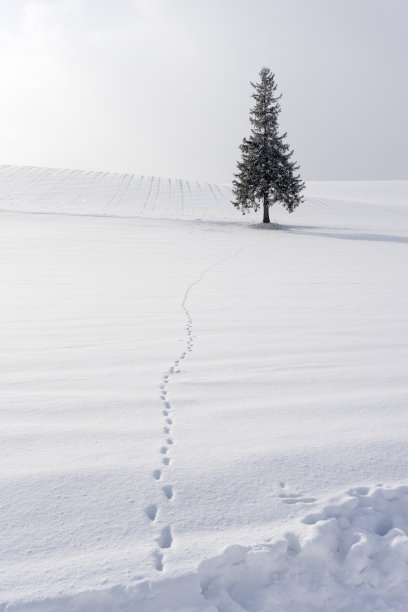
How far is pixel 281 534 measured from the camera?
1981mm

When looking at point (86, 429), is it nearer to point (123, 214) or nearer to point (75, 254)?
point (75, 254)

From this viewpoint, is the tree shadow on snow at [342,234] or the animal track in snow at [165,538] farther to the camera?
the tree shadow on snow at [342,234]

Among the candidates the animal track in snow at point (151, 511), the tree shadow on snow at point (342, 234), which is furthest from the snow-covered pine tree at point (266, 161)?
the animal track in snow at point (151, 511)

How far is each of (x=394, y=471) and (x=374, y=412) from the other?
625 millimetres

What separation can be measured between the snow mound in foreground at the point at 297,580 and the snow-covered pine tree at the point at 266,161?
2210 cm

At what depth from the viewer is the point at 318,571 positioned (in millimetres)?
1900

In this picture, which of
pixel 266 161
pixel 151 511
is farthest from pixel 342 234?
pixel 151 511

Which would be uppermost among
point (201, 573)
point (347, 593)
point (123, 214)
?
point (123, 214)

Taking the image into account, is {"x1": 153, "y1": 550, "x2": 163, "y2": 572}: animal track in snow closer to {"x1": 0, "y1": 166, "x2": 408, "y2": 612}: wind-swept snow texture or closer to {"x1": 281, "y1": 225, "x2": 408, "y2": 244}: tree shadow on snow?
{"x1": 0, "y1": 166, "x2": 408, "y2": 612}: wind-swept snow texture

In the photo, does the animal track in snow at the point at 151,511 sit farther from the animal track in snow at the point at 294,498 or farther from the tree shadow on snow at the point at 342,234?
the tree shadow on snow at the point at 342,234

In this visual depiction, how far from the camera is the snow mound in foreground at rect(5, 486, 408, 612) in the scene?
170cm

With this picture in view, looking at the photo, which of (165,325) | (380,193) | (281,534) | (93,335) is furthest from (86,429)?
(380,193)

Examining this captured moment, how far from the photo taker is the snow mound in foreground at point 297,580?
66.8 inches

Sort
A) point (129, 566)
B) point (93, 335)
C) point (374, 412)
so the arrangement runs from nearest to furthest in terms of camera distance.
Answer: point (129, 566) → point (374, 412) → point (93, 335)
